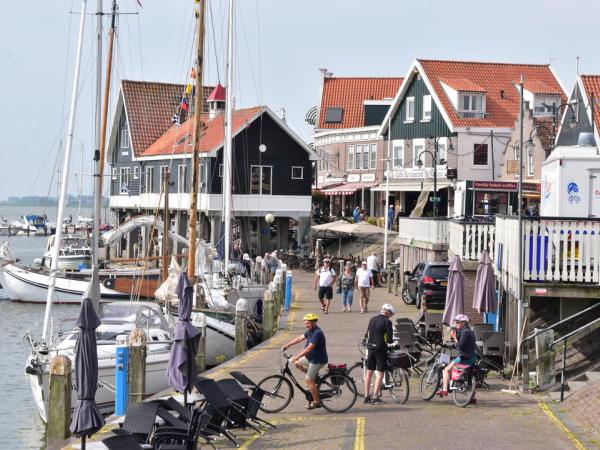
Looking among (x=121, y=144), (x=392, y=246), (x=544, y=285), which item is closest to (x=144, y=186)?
(x=121, y=144)

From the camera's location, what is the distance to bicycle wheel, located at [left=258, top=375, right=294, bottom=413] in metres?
19.0

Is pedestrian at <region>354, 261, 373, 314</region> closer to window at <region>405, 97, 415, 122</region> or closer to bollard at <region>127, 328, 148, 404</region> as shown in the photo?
bollard at <region>127, 328, 148, 404</region>

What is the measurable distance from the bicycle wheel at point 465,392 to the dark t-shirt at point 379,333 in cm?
148

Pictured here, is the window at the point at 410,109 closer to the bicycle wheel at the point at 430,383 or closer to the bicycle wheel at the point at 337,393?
the bicycle wheel at the point at 430,383

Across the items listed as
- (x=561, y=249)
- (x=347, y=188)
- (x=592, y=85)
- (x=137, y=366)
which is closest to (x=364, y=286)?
(x=592, y=85)

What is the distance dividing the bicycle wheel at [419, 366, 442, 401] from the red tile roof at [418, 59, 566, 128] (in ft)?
146

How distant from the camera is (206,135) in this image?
65.2 m

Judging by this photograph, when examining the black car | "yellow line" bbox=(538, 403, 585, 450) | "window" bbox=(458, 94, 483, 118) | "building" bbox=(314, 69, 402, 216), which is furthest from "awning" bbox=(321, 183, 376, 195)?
"yellow line" bbox=(538, 403, 585, 450)

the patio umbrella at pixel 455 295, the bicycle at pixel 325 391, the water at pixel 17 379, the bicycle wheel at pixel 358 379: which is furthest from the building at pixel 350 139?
the bicycle at pixel 325 391

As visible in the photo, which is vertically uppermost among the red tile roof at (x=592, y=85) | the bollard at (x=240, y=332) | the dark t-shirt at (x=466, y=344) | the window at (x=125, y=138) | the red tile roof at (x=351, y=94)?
the red tile roof at (x=351, y=94)

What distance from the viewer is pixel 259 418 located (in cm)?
1795

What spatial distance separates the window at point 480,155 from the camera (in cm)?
6378

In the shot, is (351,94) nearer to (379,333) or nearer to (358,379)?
(358,379)

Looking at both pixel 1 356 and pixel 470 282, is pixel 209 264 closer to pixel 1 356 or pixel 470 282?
pixel 1 356
